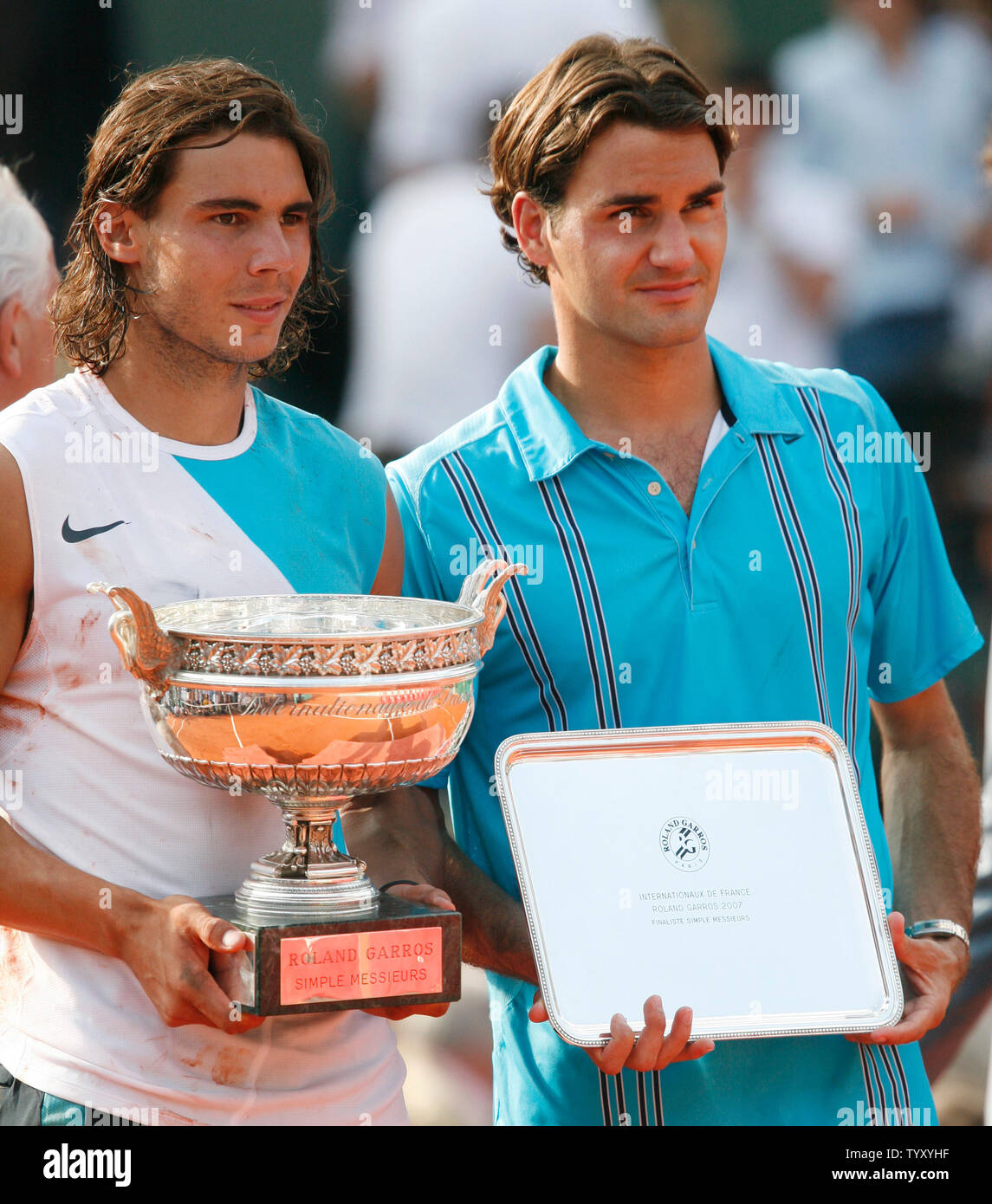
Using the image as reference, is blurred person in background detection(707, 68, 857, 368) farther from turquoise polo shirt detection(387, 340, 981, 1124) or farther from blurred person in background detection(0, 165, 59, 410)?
blurred person in background detection(0, 165, 59, 410)

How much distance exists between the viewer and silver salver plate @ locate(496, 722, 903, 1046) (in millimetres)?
1919

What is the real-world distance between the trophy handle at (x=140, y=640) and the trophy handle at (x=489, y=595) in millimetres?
388

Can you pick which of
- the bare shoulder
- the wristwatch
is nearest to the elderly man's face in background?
the bare shoulder

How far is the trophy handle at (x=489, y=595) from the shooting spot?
1.82 m

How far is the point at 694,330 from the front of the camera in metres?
2.23

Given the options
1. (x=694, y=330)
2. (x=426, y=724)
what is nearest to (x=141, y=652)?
(x=426, y=724)

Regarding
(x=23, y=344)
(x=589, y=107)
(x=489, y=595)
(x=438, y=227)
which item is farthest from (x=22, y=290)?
(x=489, y=595)

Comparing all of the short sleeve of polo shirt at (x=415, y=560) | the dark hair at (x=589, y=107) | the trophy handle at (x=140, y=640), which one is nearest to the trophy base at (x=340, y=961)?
the trophy handle at (x=140, y=640)

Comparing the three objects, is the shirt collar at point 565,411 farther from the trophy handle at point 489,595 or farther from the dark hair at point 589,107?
the trophy handle at point 489,595

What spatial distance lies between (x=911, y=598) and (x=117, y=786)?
1.33m
